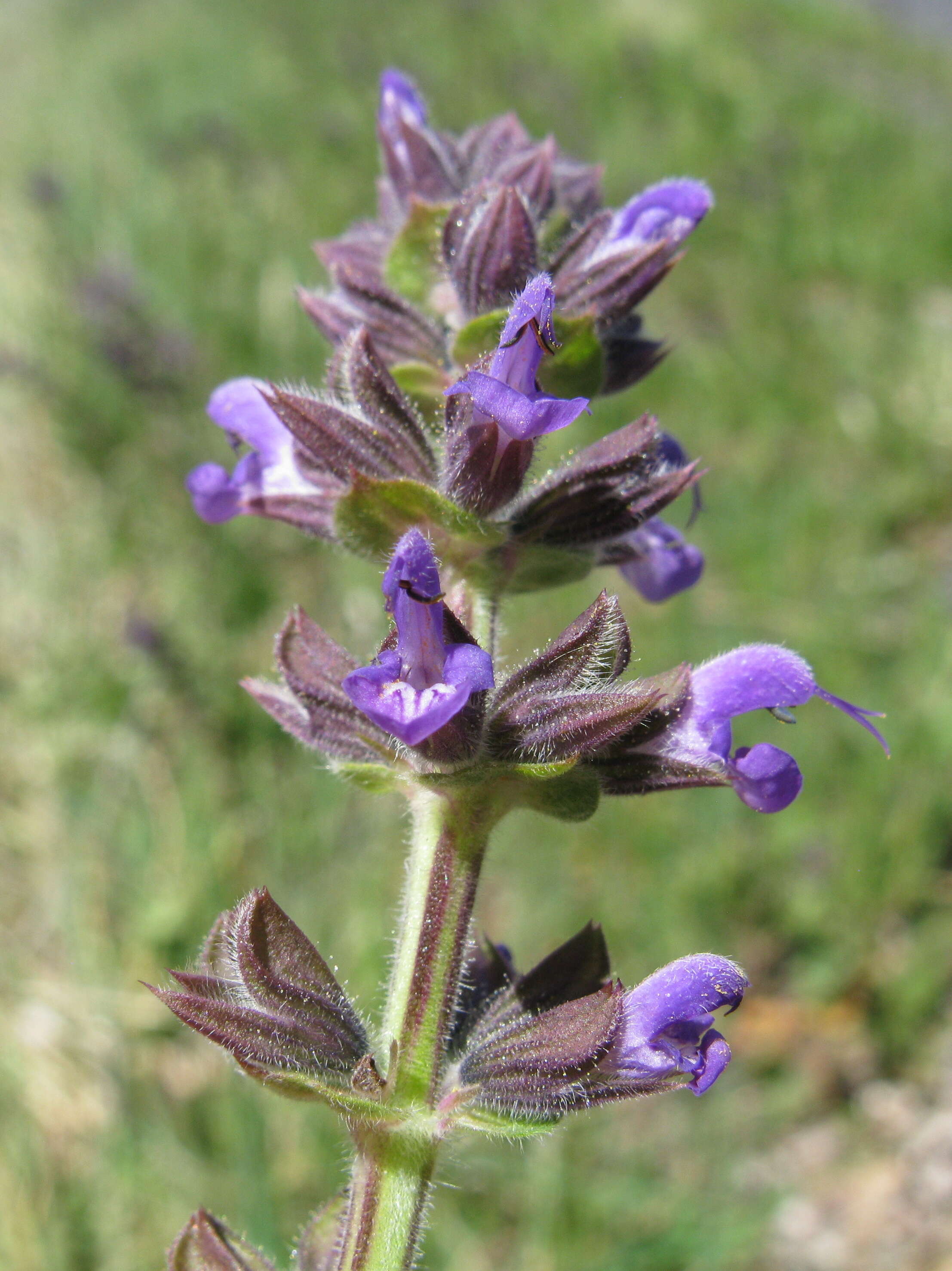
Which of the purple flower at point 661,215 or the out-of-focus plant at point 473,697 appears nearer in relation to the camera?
the out-of-focus plant at point 473,697

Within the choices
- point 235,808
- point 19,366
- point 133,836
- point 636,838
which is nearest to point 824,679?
point 636,838

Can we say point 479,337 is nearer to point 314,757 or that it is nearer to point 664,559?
Answer: point 664,559

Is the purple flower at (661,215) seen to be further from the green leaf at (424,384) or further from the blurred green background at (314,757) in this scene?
the blurred green background at (314,757)

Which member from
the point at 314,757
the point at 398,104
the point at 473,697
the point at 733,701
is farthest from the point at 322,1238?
the point at 314,757

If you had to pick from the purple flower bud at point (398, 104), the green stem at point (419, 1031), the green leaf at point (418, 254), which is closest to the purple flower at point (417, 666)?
the green stem at point (419, 1031)

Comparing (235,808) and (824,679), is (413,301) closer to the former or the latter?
(235,808)

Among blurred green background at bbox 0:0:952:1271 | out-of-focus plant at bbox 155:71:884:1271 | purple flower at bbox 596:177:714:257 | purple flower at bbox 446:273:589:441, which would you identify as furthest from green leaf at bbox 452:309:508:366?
blurred green background at bbox 0:0:952:1271
